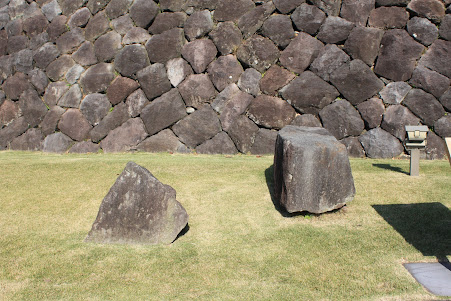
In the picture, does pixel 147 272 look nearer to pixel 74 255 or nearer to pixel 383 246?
pixel 74 255

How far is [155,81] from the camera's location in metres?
8.59

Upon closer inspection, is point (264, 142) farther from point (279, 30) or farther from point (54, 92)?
point (54, 92)

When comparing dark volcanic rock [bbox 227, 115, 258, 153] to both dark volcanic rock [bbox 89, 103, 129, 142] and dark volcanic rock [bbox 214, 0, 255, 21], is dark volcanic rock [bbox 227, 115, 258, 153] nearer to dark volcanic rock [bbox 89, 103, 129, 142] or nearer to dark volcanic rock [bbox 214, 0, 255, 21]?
dark volcanic rock [bbox 214, 0, 255, 21]

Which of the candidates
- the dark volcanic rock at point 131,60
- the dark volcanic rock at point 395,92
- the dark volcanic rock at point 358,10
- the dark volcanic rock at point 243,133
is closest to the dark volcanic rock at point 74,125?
the dark volcanic rock at point 131,60

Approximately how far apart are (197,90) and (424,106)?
428 cm

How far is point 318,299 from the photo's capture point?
3229 mm

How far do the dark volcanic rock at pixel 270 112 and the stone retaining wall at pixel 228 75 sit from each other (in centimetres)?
2

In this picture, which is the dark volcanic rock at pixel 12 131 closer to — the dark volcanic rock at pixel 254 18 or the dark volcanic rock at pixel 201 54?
the dark volcanic rock at pixel 201 54

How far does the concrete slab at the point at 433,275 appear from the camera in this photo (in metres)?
3.26

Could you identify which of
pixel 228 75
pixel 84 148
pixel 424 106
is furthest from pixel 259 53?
pixel 84 148

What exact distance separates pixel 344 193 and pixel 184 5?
232 inches

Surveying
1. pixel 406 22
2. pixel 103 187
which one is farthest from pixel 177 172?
pixel 406 22

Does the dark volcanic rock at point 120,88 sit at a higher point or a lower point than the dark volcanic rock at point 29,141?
higher

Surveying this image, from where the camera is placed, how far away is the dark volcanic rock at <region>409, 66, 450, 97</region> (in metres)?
7.21
